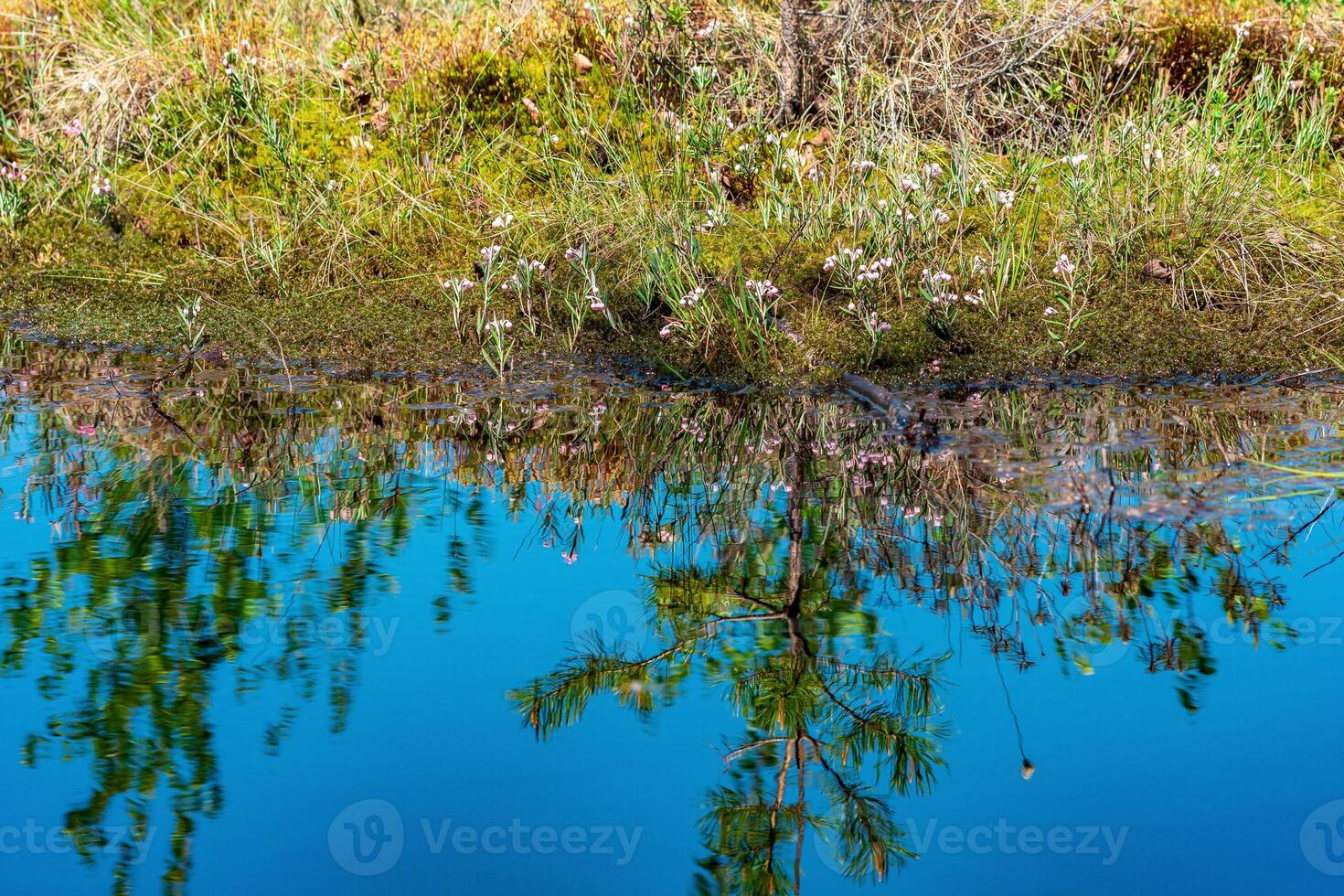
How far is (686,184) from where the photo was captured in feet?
22.8

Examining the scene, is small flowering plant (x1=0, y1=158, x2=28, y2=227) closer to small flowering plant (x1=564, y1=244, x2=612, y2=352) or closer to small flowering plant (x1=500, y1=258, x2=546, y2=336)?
small flowering plant (x1=500, y1=258, x2=546, y2=336)

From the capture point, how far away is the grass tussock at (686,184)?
6.29 metres

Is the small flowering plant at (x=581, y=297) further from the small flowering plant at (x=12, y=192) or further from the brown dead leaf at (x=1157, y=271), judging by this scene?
the small flowering plant at (x=12, y=192)

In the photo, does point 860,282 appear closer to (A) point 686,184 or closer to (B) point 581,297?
(A) point 686,184

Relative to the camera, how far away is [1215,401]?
5527mm

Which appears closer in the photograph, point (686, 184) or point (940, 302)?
point (940, 302)

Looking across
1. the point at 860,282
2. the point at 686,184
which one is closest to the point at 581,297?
the point at 686,184

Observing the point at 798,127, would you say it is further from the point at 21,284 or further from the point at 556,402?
the point at 21,284

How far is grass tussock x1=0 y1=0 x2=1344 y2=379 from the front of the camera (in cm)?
629

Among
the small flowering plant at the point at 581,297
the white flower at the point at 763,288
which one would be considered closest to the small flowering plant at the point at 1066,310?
the white flower at the point at 763,288

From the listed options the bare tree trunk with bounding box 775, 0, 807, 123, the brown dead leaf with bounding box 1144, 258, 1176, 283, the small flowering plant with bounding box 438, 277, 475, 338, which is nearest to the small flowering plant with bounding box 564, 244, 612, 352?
the small flowering plant with bounding box 438, 277, 475, 338

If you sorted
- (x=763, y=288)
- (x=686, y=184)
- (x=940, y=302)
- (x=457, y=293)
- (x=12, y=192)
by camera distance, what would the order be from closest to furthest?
(x=763, y=288)
(x=940, y=302)
(x=457, y=293)
(x=686, y=184)
(x=12, y=192)

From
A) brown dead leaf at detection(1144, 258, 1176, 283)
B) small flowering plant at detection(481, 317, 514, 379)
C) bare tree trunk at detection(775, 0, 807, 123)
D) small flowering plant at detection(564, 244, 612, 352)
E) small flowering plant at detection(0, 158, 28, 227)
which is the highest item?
bare tree trunk at detection(775, 0, 807, 123)

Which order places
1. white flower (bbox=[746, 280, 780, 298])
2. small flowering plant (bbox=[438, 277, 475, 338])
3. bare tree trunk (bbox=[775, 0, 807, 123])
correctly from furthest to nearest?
bare tree trunk (bbox=[775, 0, 807, 123]) → small flowering plant (bbox=[438, 277, 475, 338]) → white flower (bbox=[746, 280, 780, 298])
